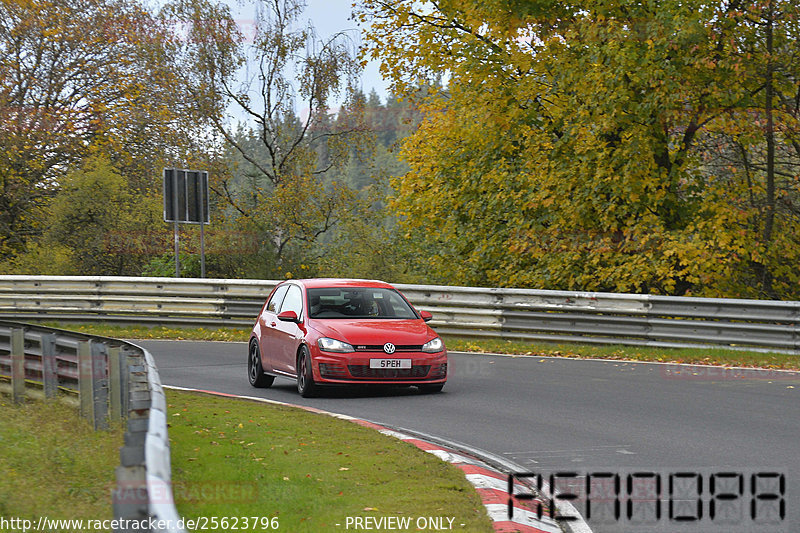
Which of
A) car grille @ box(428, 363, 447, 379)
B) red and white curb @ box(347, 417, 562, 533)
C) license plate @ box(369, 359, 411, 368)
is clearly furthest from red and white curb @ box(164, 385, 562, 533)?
car grille @ box(428, 363, 447, 379)

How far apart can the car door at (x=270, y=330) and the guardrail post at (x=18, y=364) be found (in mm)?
3409

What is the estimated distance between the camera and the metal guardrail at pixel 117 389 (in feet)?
11.2

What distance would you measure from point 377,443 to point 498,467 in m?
1.35

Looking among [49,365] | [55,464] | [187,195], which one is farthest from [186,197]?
[55,464]

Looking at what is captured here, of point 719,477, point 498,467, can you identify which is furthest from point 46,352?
point 719,477

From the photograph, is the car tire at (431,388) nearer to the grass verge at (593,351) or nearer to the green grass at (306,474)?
the green grass at (306,474)

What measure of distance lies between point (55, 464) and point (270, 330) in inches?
266

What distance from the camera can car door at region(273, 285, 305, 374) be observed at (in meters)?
14.1

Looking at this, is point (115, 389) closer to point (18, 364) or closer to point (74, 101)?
point (18, 364)

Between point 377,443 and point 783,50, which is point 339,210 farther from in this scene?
point 377,443

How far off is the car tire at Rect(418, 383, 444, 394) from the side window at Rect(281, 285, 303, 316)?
191 cm

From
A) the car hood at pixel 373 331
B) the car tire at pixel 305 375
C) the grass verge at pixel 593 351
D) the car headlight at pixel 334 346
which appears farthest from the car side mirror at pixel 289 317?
the grass verge at pixel 593 351

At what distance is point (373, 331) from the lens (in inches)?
534

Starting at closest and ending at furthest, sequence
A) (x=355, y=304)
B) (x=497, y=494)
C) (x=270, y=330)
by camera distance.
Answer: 1. (x=497, y=494)
2. (x=355, y=304)
3. (x=270, y=330)
